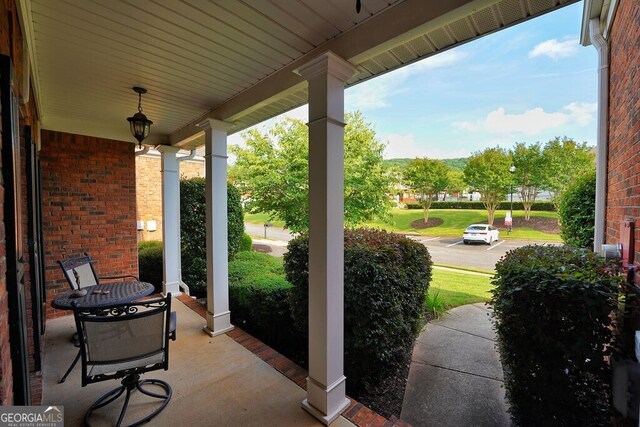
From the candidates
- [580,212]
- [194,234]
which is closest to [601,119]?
[580,212]

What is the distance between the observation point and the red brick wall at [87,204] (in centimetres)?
423

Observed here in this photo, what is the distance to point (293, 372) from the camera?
2.76m

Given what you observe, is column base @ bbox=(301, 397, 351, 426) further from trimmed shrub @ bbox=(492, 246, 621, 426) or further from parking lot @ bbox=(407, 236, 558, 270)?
parking lot @ bbox=(407, 236, 558, 270)

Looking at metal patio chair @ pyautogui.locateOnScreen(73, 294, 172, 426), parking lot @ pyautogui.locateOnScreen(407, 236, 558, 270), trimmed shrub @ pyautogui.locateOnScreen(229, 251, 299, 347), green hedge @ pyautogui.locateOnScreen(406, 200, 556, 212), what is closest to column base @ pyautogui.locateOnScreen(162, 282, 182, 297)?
trimmed shrub @ pyautogui.locateOnScreen(229, 251, 299, 347)

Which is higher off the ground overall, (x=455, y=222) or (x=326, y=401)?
(x=455, y=222)

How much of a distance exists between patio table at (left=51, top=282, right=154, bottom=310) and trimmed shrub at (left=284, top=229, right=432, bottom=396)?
5.60 ft

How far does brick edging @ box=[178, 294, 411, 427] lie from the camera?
2131 mm

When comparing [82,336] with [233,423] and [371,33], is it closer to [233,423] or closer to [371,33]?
[233,423]

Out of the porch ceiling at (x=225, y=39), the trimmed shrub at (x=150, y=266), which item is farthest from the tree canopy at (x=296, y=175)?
the porch ceiling at (x=225, y=39)

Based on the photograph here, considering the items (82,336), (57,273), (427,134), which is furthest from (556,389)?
(427,134)

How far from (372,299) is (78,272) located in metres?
3.67

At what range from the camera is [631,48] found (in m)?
1.82

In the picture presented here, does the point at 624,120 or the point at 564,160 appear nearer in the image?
the point at 624,120

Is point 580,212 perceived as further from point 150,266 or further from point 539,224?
point 539,224
